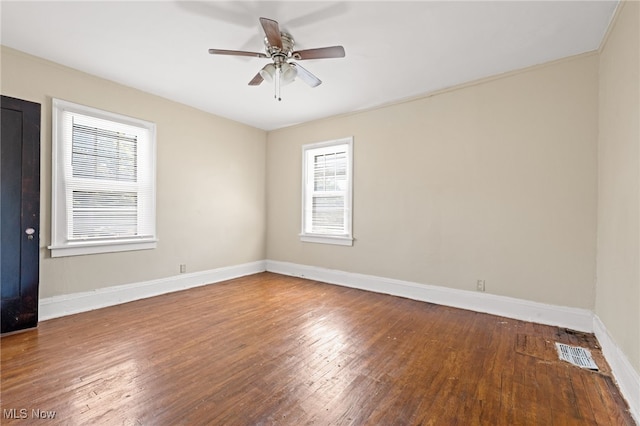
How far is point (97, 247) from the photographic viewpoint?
3.43 m

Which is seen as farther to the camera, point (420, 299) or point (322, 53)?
point (420, 299)

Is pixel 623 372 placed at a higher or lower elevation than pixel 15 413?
higher

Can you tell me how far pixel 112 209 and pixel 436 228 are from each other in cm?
416

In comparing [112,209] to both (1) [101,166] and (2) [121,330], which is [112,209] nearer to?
(1) [101,166]

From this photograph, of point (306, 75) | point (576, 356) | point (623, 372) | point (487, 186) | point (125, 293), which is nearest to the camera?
point (623, 372)

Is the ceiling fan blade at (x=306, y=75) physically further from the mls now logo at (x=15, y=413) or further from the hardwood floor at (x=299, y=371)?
the mls now logo at (x=15, y=413)

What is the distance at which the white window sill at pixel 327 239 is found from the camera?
456cm

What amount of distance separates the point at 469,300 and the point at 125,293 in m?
4.31

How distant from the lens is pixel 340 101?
4.10 meters

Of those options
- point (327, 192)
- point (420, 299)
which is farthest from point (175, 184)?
point (420, 299)

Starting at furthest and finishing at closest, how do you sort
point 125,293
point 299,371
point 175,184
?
1. point 175,184
2. point 125,293
3. point 299,371

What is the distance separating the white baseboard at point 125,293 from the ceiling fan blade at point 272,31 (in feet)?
11.3

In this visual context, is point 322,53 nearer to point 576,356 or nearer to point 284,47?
point 284,47

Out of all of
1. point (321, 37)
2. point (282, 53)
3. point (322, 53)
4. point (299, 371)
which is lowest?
point (299, 371)
